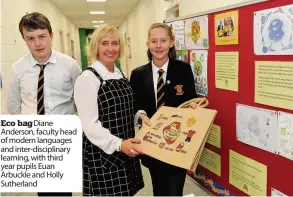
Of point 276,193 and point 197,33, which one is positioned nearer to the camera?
point 276,193

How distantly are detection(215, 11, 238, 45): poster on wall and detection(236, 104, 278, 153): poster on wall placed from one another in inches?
17.4

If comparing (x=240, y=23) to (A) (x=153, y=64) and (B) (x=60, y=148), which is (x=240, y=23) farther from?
(B) (x=60, y=148)

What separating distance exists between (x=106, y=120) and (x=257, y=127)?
91 cm

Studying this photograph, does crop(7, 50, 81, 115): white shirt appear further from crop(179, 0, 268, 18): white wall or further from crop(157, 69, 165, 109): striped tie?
crop(179, 0, 268, 18): white wall

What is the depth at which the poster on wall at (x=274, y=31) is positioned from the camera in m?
1.40

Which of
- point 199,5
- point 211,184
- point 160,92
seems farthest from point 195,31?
point 199,5

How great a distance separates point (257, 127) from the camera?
66.0 inches

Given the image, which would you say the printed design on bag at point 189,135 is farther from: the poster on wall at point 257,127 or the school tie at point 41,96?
the school tie at point 41,96

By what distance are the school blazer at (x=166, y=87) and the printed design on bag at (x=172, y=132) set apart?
0.70 ft

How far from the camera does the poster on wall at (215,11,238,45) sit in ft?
5.81

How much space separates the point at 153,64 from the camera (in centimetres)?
185

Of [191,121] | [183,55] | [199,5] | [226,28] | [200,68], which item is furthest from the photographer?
[199,5]

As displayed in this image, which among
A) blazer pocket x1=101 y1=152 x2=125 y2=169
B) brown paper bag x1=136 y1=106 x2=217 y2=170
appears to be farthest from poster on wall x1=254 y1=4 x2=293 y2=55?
blazer pocket x1=101 y1=152 x2=125 y2=169

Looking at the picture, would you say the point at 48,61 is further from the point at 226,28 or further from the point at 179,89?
the point at 226,28
